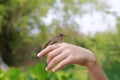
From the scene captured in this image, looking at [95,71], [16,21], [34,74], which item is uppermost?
[95,71]

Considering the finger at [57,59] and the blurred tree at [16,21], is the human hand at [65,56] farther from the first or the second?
the blurred tree at [16,21]

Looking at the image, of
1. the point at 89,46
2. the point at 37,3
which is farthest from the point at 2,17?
Result: the point at 89,46

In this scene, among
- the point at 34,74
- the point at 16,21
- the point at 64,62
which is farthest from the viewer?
the point at 16,21

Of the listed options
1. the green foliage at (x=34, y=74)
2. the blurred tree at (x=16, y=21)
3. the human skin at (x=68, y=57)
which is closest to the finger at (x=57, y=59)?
the human skin at (x=68, y=57)

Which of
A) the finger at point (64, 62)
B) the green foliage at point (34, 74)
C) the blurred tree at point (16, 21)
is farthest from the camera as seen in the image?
the blurred tree at point (16, 21)

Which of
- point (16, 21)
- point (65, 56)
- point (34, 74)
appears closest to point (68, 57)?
point (65, 56)

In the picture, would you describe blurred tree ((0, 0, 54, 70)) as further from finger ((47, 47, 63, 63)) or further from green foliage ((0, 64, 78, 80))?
finger ((47, 47, 63, 63))

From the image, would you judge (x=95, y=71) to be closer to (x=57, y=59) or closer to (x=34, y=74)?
(x=57, y=59)

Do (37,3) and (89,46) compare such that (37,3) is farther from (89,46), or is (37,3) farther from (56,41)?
(56,41)
